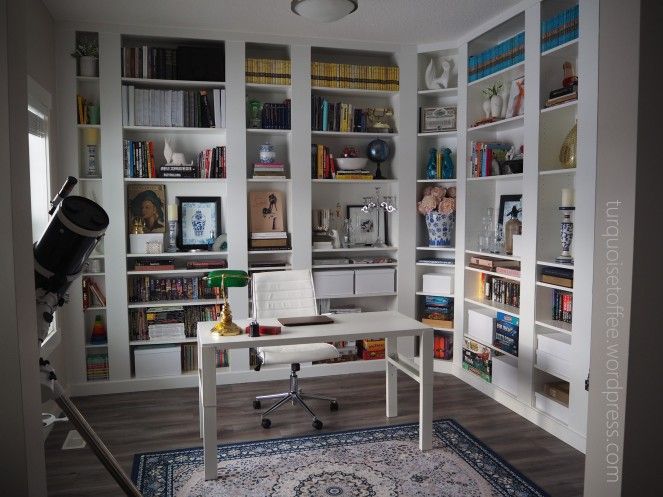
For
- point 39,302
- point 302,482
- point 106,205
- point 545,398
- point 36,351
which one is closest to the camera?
point 36,351

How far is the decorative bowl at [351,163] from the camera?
189 inches

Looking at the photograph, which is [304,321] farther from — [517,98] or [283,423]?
[517,98]

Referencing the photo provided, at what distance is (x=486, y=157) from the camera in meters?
4.37

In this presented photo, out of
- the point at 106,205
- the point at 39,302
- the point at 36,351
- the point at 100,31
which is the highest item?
the point at 100,31

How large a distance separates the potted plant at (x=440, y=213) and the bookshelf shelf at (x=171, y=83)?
6.64 feet

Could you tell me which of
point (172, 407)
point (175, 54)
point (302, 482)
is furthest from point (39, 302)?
point (175, 54)

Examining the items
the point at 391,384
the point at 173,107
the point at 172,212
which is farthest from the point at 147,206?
the point at 391,384

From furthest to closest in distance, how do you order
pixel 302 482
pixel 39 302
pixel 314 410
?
1. pixel 314 410
2. pixel 302 482
3. pixel 39 302

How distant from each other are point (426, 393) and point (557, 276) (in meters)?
1.19

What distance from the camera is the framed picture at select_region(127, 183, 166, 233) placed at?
454 centimetres

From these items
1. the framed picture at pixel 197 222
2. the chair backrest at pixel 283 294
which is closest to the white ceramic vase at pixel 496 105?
the chair backrest at pixel 283 294

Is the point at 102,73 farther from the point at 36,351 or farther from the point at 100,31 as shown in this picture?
the point at 36,351

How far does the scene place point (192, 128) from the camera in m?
4.45

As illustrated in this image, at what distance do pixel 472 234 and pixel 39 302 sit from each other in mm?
3500
